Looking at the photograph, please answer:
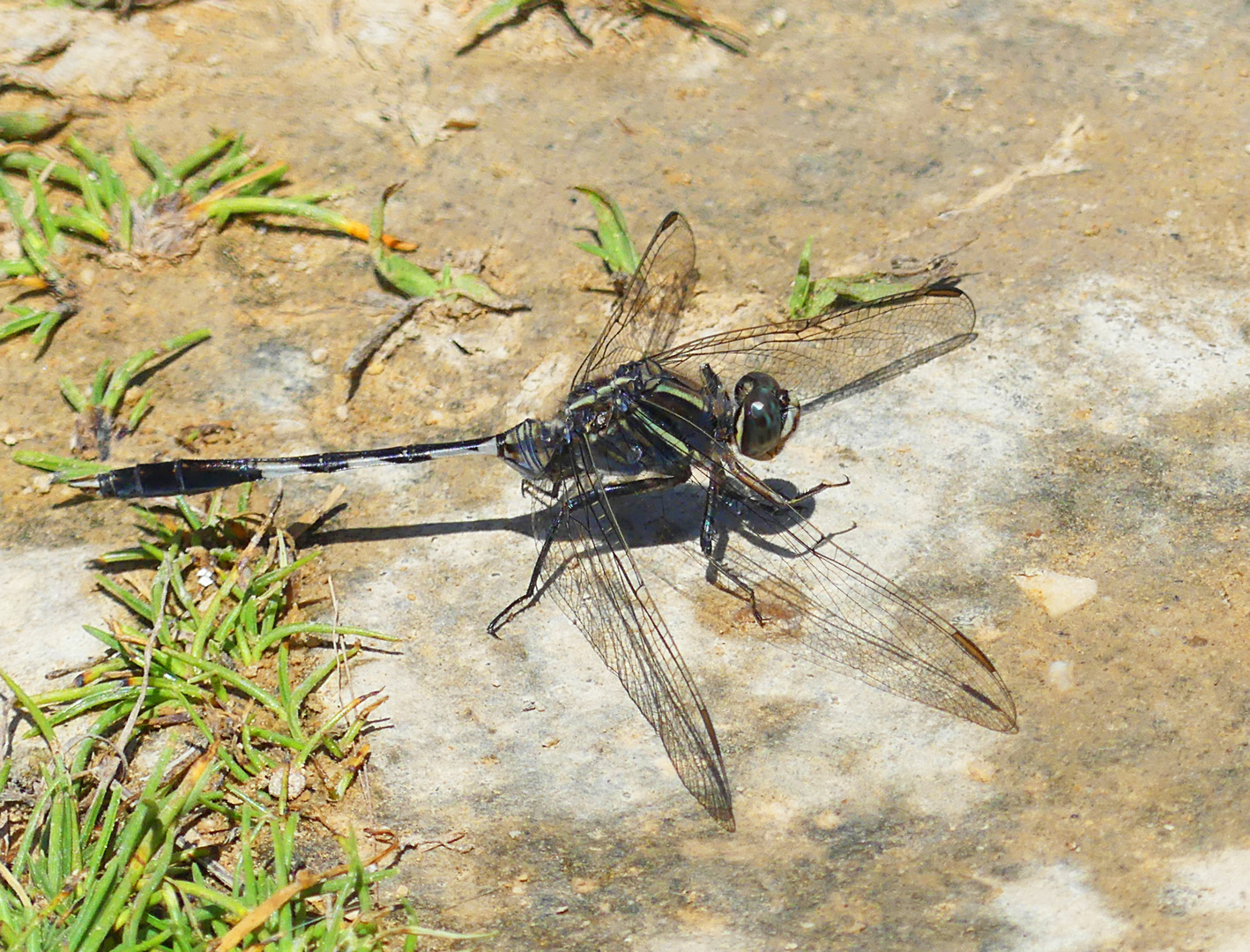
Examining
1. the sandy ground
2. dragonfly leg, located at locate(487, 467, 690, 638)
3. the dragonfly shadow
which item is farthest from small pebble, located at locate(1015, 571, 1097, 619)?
dragonfly leg, located at locate(487, 467, 690, 638)

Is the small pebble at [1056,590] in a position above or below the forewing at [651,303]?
below

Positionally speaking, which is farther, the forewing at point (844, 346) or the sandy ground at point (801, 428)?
the forewing at point (844, 346)

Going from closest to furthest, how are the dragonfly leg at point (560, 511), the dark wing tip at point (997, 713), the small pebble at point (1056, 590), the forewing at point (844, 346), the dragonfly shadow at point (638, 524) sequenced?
the dark wing tip at point (997, 713) < the small pebble at point (1056, 590) < the dragonfly leg at point (560, 511) < the dragonfly shadow at point (638, 524) < the forewing at point (844, 346)

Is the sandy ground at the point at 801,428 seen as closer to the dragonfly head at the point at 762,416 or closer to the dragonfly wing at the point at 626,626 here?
the dragonfly wing at the point at 626,626

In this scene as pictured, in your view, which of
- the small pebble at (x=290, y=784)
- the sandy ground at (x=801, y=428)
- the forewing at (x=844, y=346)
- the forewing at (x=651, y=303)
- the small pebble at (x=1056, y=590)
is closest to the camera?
the sandy ground at (x=801, y=428)

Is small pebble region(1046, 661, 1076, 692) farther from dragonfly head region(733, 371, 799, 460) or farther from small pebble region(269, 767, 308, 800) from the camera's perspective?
small pebble region(269, 767, 308, 800)

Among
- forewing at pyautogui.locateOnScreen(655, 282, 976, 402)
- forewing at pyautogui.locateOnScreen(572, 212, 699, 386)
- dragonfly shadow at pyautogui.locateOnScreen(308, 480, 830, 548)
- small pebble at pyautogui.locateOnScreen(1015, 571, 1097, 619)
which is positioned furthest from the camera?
forewing at pyautogui.locateOnScreen(572, 212, 699, 386)

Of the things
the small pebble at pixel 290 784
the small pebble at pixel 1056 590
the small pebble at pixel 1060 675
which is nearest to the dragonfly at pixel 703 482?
the small pebble at pixel 1060 675
